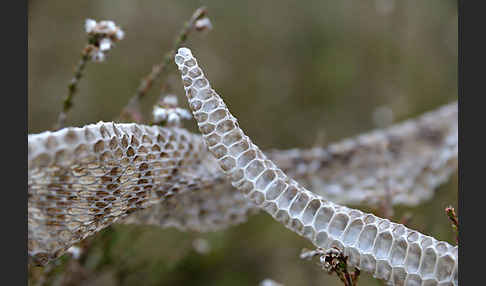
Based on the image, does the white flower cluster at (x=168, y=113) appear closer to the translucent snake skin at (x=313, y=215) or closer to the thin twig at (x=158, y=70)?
the thin twig at (x=158, y=70)

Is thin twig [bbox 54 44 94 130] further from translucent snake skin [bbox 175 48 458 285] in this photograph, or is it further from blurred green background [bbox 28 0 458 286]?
blurred green background [bbox 28 0 458 286]

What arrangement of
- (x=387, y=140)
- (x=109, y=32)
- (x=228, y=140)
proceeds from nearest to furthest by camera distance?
(x=228, y=140), (x=109, y=32), (x=387, y=140)

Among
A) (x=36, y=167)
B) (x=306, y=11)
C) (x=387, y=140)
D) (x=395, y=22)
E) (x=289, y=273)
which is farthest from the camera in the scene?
(x=306, y=11)

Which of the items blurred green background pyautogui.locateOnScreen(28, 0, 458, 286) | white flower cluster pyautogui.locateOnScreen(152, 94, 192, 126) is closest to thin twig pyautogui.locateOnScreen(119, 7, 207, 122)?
white flower cluster pyautogui.locateOnScreen(152, 94, 192, 126)

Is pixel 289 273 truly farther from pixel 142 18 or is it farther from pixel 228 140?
pixel 142 18

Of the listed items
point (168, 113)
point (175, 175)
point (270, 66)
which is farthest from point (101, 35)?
point (270, 66)

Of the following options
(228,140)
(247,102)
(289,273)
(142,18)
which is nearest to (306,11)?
(247,102)
